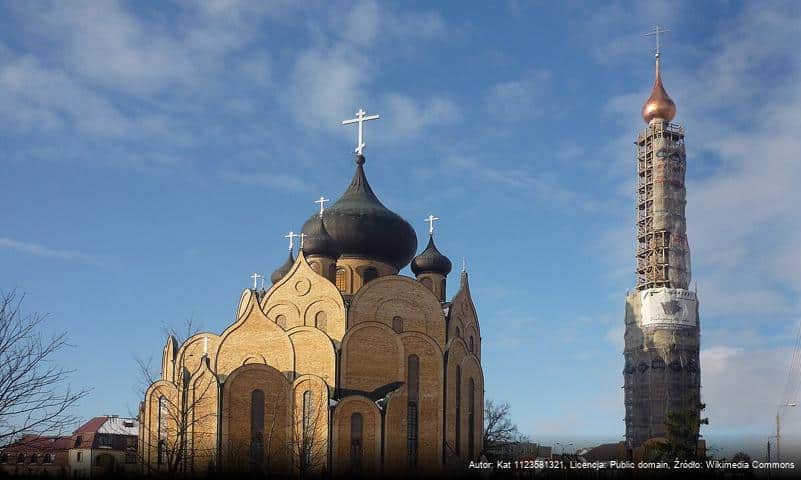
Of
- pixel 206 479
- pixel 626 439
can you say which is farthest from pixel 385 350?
pixel 626 439

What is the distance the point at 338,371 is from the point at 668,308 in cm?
2479

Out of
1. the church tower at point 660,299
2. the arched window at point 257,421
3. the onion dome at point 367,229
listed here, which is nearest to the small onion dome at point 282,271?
the onion dome at point 367,229

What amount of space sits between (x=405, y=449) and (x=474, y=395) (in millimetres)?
4606

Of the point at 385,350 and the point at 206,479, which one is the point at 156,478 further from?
the point at 385,350

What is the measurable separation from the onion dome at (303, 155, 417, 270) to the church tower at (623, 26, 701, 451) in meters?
18.3

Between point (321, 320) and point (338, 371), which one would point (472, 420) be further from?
point (321, 320)

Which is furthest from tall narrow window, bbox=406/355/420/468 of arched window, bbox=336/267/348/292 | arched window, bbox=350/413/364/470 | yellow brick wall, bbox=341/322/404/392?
arched window, bbox=336/267/348/292

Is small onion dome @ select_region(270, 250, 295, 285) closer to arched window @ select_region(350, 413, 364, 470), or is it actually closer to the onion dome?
the onion dome

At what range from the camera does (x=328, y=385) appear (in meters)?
27.9

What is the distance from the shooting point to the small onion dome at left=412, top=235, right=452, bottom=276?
115 ft

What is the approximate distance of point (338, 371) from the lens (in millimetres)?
28438

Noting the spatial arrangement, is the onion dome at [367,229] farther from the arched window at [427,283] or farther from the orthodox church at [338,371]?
the arched window at [427,283]

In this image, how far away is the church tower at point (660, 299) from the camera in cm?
4644

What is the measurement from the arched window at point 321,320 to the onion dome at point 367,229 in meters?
3.71
